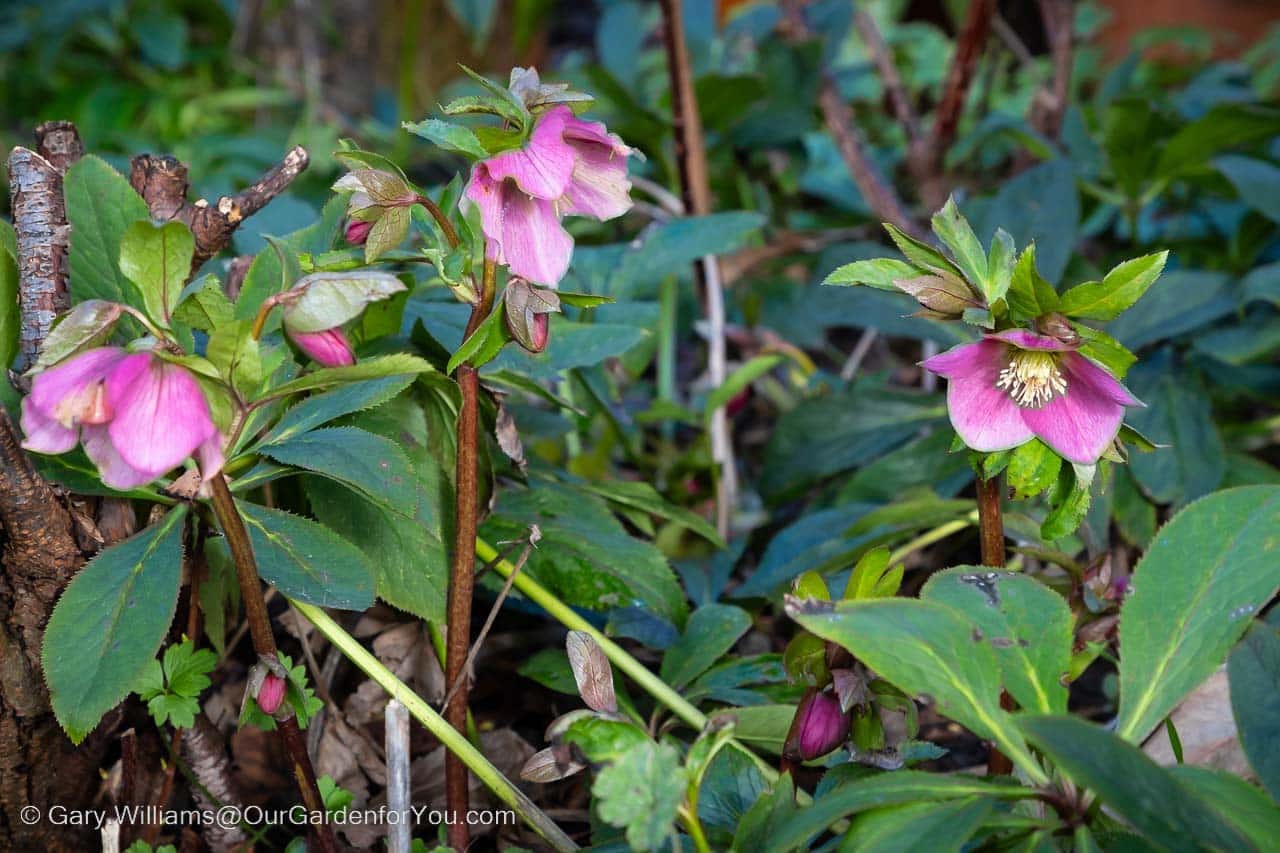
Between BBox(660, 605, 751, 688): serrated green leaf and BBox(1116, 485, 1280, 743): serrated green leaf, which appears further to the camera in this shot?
BBox(660, 605, 751, 688): serrated green leaf

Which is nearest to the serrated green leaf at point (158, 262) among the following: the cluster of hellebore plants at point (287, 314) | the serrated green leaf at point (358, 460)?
the cluster of hellebore plants at point (287, 314)

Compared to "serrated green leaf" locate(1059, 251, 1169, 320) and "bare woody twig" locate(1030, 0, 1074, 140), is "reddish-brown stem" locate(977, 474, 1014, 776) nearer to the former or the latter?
"serrated green leaf" locate(1059, 251, 1169, 320)

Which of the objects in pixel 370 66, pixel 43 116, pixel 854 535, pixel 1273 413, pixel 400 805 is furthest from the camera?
pixel 370 66

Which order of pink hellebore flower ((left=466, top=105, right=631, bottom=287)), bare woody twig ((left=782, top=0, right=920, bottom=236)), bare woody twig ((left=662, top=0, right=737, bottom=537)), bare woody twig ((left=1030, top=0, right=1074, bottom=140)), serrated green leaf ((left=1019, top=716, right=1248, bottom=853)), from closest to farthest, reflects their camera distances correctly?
1. serrated green leaf ((left=1019, top=716, right=1248, bottom=853))
2. pink hellebore flower ((left=466, top=105, right=631, bottom=287))
3. bare woody twig ((left=662, top=0, right=737, bottom=537))
4. bare woody twig ((left=782, top=0, right=920, bottom=236))
5. bare woody twig ((left=1030, top=0, right=1074, bottom=140))

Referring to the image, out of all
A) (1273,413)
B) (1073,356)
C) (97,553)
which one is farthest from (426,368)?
(1273,413)

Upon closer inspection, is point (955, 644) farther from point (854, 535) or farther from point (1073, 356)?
point (854, 535)

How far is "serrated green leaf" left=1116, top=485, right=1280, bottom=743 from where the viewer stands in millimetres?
577

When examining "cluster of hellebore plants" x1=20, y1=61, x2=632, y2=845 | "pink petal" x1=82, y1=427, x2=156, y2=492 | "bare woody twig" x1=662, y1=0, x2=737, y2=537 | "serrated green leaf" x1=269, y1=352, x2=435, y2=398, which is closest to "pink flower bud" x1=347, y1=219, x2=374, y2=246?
"cluster of hellebore plants" x1=20, y1=61, x2=632, y2=845

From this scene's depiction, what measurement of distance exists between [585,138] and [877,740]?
377 millimetres

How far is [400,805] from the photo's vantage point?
2.18ft

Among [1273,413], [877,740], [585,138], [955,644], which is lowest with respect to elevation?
[1273,413]

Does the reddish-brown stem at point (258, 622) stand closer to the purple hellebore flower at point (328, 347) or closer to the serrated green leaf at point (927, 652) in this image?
the purple hellebore flower at point (328, 347)

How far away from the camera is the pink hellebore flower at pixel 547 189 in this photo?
0.57 meters

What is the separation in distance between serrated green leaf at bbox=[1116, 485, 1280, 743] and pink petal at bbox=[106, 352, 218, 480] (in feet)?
1.61
